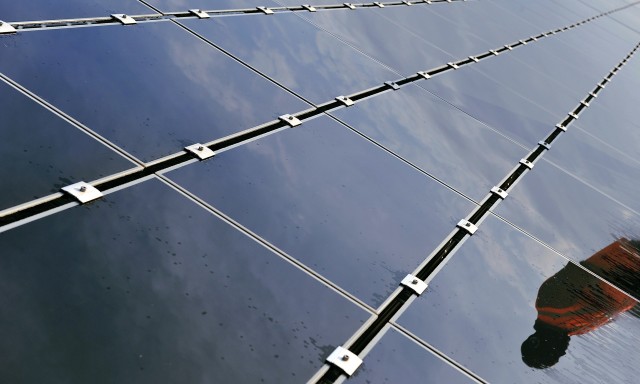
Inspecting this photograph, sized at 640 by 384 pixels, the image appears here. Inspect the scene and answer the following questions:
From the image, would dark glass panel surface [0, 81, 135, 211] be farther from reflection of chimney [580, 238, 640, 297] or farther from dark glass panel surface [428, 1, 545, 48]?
dark glass panel surface [428, 1, 545, 48]

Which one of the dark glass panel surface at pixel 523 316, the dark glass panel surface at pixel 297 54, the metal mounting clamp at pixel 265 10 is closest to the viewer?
the dark glass panel surface at pixel 523 316

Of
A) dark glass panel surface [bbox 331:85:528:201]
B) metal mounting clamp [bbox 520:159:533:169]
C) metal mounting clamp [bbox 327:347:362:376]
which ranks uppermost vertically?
metal mounting clamp [bbox 520:159:533:169]

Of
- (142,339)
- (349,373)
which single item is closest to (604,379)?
(349,373)

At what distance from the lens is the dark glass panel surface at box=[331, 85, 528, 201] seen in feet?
19.0

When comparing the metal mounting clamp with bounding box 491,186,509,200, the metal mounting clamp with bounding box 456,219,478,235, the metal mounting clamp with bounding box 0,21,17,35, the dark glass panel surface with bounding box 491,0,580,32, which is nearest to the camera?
the metal mounting clamp with bounding box 0,21,17,35

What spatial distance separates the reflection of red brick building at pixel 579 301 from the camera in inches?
159

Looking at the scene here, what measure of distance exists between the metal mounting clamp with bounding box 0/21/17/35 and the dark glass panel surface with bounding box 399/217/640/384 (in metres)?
3.06

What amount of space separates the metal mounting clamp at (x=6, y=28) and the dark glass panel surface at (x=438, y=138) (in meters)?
2.55

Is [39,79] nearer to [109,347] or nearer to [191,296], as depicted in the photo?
[191,296]

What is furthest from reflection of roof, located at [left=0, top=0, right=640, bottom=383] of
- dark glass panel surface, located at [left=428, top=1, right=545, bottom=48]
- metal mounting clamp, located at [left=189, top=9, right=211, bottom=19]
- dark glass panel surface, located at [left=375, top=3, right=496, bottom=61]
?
dark glass panel surface, located at [left=428, top=1, right=545, bottom=48]

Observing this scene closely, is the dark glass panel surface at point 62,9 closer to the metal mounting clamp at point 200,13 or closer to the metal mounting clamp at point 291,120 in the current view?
the metal mounting clamp at point 200,13

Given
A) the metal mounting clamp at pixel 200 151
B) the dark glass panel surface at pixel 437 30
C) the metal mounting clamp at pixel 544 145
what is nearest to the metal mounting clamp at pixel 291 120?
the metal mounting clamp at pixel 200 151

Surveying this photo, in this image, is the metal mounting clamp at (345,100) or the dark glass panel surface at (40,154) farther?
the metal mounting clamp at (345,100)

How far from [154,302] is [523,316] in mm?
2392
